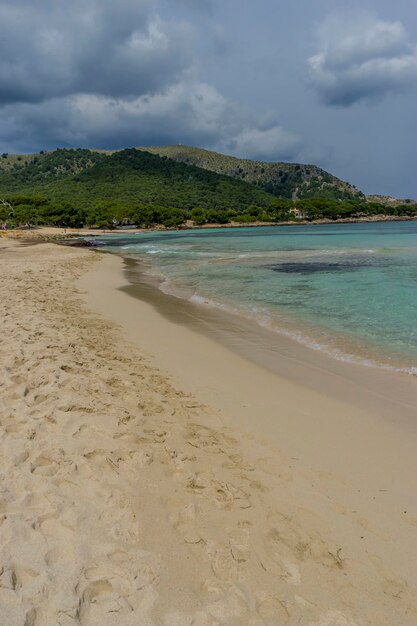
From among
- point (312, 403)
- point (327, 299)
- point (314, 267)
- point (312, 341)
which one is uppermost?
point (314, 267)

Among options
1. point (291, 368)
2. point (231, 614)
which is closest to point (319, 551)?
point (231, 614)

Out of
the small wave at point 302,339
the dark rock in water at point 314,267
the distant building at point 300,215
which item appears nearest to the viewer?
the small wave at point 302,339

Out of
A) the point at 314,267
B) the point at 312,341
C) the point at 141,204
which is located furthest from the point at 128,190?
the point at 312,341

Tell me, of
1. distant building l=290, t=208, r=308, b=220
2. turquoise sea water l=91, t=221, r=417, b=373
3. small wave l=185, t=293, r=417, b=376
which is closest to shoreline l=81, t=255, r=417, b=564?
small wave l=185, t=293, r=417, b=376

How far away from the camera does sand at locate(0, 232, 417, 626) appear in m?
2.57

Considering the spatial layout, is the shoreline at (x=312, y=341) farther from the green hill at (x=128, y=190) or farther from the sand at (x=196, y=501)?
the green hill at (x=128, y=190)

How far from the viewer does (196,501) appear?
141 inches

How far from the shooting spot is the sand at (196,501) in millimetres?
2570

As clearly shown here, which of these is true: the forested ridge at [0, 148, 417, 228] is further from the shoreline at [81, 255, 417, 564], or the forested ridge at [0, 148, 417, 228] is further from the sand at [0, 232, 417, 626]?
the sand at [0, 232, 417, 626]

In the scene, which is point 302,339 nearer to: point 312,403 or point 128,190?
point 312,403

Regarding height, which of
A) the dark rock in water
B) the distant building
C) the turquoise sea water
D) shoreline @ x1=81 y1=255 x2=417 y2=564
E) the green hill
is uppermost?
the green hill

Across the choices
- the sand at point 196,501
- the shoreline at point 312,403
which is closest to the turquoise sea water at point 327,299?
the shoreline at point 312,403

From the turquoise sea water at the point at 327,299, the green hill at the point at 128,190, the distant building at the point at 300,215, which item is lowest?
the turquoise sea water at the point at 327,299

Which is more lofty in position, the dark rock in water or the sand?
the dark rock in water
